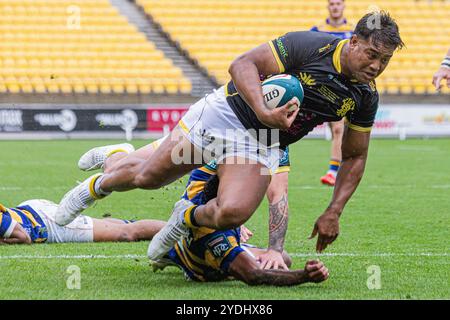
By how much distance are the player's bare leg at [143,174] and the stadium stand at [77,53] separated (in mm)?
17635

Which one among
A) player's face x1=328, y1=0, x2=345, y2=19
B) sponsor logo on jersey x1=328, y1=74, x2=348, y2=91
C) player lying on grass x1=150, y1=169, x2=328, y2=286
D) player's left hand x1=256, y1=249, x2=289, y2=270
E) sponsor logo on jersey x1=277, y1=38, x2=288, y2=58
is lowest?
player's left hand x1=256, y1=249, x2=289, y2=270

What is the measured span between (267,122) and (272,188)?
122cm

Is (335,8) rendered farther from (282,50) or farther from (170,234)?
(170,234)

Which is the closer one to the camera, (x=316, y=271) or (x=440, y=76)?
(x=316, y=271)

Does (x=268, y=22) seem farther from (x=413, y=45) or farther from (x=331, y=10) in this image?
(x=331, y=10)

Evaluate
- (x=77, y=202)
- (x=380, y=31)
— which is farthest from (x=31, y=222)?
(x=380, y=31)

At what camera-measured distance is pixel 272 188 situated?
625 centimetres

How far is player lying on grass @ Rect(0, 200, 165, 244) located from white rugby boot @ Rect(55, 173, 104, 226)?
0.34 metres

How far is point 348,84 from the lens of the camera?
5.48 meters

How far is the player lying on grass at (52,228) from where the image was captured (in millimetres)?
6637

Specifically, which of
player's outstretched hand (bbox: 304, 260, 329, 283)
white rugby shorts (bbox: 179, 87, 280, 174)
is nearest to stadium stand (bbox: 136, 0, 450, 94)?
white rugby shorts (bbox: 179, 87, 280, 174)

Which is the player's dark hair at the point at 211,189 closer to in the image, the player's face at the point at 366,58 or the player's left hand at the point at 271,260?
the player's left hand at the point at 271,260

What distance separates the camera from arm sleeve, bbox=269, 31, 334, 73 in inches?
211

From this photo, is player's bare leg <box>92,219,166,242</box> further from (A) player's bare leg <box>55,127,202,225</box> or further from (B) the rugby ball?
(B) the rugby ball
